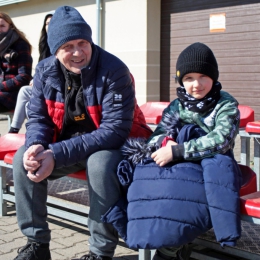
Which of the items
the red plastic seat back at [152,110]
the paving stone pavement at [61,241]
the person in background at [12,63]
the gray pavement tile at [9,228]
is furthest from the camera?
the person in background at [12,63]

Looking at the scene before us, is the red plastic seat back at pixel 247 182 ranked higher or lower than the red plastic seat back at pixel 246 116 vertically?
lower

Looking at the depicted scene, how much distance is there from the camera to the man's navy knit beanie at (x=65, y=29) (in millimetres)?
3051

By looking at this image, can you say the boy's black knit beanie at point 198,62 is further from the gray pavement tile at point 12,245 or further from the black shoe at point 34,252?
the gray pavement tile at point 12,245

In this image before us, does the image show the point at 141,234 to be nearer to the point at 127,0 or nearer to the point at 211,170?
the point at 211,170

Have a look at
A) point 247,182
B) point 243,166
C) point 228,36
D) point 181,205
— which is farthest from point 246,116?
point 228,36

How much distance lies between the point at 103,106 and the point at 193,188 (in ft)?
2.70

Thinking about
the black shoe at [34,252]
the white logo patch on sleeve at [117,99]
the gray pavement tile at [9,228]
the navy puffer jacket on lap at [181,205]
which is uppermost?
the white logo patch on sleeve at [117,99]

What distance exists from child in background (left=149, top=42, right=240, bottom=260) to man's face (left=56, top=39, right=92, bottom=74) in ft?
→ 1.88

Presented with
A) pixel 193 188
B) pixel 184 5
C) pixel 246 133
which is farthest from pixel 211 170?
pixel 184 5

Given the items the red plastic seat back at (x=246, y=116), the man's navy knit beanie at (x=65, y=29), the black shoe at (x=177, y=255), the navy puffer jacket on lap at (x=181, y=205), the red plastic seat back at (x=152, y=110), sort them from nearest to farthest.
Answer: the navy puffer jacket on lap at (x=181, y=205) < the black shoe at (x=177, y=255) < the man's navy knit beanie at (x=65, y=29) < the red plastic seat back at (x=246, y=116) < the red plastic seat back at (x=152, y=110)

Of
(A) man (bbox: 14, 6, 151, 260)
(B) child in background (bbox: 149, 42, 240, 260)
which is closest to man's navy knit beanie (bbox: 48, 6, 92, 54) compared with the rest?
(A) man (bbox: 14, 6, 151, 260)

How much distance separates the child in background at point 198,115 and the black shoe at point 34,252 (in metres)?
0.68

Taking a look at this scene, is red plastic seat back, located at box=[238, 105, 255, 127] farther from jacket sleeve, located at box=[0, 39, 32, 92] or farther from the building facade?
the building facade

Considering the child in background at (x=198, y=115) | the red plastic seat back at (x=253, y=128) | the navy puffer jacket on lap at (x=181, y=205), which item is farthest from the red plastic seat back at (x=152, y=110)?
the navy puffer jacket on lap at (x=181, y=205)
